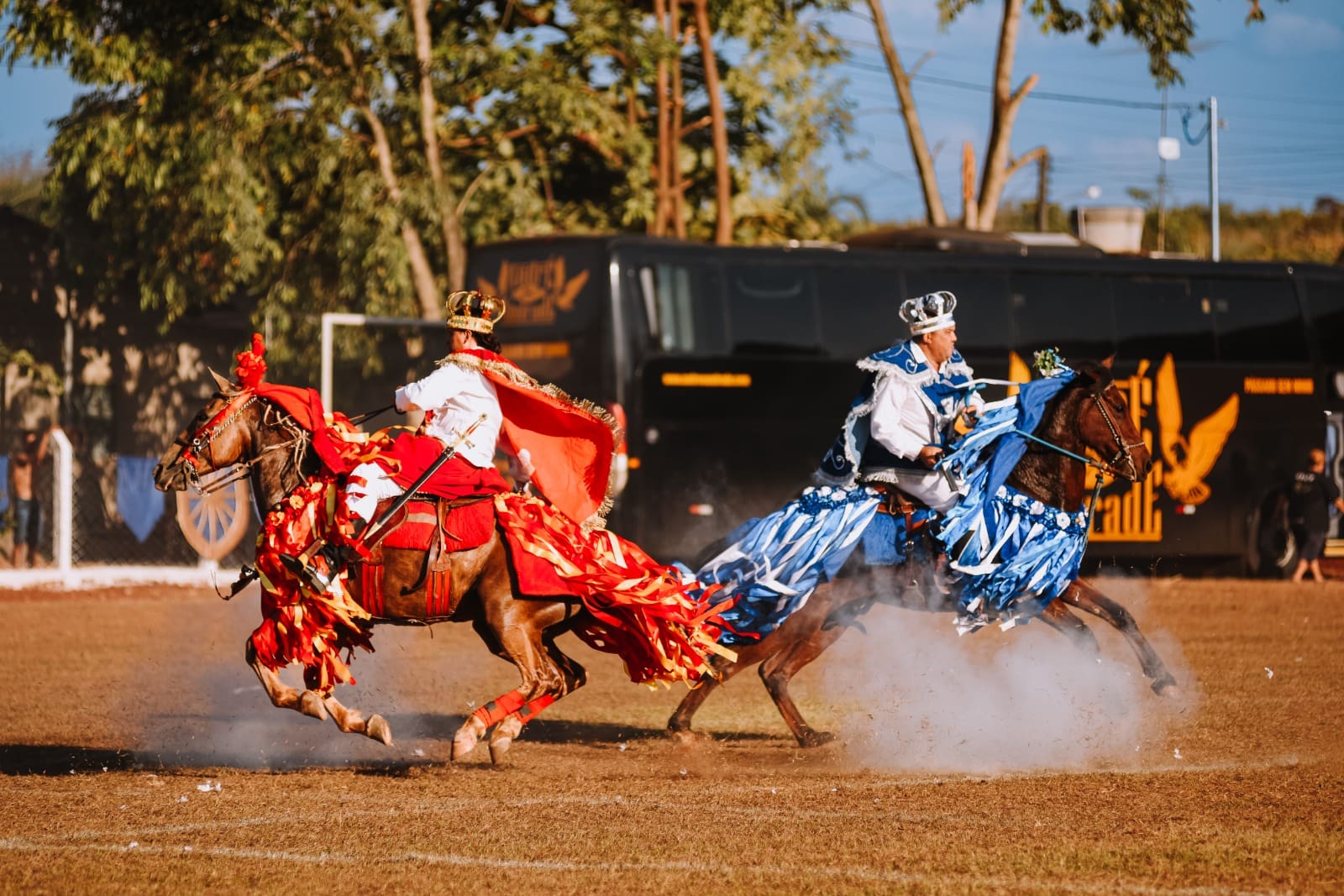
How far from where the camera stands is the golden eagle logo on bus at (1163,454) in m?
20.8

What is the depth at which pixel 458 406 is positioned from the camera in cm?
843

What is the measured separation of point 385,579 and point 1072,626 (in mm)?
4008

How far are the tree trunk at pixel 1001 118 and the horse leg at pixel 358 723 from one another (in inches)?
743

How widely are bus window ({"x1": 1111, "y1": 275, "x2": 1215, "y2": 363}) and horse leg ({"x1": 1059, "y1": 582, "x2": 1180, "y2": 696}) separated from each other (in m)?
11.1

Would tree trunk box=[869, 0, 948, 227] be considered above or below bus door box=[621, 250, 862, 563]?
above

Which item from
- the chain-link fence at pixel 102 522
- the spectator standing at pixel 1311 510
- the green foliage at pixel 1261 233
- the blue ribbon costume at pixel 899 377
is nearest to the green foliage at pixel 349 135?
the chain-link fence at pixel 102 522

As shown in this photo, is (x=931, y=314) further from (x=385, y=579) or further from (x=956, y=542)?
(x=385, y=579)

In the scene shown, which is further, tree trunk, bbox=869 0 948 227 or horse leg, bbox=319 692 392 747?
tree trunk, bbox=869 0 948 227

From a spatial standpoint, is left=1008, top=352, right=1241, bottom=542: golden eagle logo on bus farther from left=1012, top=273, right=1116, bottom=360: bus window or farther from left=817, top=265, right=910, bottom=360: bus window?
left=817, top=265, right=910, bottom=360: bus window

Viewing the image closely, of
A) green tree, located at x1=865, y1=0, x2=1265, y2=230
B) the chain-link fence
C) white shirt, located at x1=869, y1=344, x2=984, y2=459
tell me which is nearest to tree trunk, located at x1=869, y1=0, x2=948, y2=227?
green tree, located at x1=865, y1=0, x2=1265, y2=230

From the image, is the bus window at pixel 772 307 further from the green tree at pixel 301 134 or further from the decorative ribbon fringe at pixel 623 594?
the decorative ribbon fringe at pixel 623 594

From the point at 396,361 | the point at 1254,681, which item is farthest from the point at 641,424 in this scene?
the point at 1254,681

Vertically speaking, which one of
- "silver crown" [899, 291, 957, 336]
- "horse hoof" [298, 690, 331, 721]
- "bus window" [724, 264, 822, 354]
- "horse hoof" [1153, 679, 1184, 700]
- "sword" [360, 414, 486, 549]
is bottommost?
"horse hoof" [1153, 679, 1184, 700]

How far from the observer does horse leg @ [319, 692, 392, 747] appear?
805 centimetres
